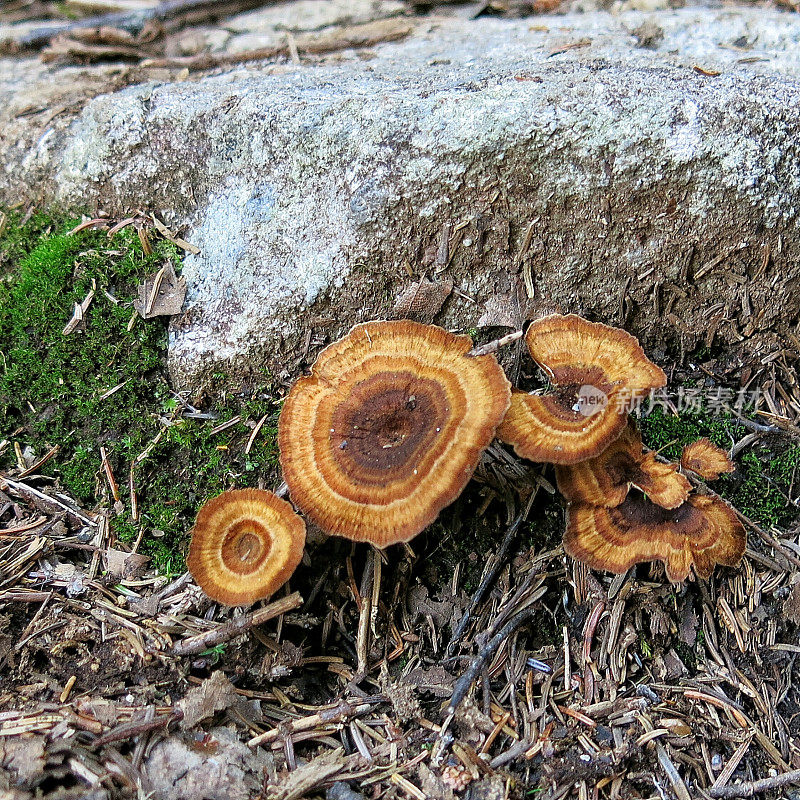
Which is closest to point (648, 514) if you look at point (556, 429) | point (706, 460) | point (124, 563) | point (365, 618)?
point (706, 460)

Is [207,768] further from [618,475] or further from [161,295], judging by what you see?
[161,295]

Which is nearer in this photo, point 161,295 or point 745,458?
point 745,458

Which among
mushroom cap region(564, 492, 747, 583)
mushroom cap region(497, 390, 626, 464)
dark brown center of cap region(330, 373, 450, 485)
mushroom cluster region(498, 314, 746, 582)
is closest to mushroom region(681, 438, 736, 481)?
mushroom cluster region(498, 314, 746, 582)

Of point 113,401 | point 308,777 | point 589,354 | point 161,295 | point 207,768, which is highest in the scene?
point 161,295

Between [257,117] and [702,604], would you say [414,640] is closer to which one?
[702,604]

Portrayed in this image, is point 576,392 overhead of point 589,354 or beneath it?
beneath

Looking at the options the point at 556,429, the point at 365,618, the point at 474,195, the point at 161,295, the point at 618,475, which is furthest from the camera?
the point at 161,295

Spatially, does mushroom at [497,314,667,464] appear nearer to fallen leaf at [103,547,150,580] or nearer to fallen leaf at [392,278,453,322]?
fallen leaf at [392,278,453,322]

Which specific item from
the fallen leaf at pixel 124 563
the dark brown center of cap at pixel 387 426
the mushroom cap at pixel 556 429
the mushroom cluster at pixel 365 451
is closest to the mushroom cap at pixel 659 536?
the mushroom cap at pixel 556 429
